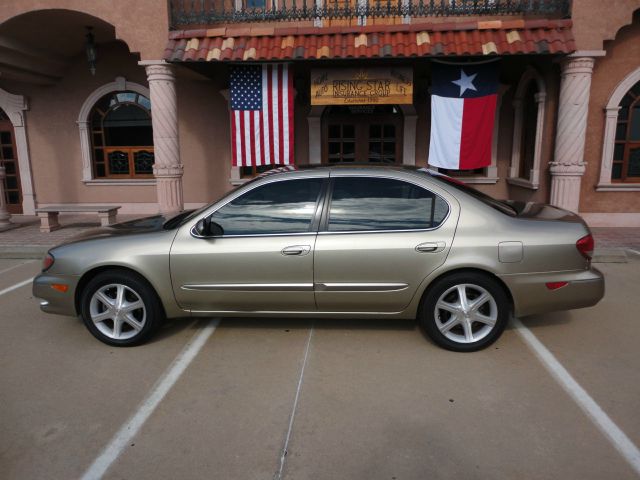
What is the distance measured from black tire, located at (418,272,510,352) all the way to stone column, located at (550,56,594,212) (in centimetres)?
506

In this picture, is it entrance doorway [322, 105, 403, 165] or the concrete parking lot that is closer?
the concrete parking lot

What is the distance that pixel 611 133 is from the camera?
29.5 ft

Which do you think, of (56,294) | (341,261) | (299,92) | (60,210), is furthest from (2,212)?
(341,261)

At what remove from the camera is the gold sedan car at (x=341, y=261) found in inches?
155

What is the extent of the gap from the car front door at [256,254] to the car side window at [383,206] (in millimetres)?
209

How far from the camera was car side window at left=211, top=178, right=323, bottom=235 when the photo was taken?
412cm

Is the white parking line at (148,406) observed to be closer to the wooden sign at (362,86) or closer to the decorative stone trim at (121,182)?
the wooden sign at (362,86)

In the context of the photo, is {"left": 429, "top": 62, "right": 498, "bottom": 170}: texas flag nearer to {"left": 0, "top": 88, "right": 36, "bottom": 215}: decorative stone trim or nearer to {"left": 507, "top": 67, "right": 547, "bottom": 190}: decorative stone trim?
{"left": 507, "top": 67, "right": 547, "bottom": 190}: decorative stone trim

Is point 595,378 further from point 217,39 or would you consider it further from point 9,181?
point 9,181

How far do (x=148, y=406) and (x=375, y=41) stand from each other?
21.9ft

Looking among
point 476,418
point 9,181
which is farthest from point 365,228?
point 9,181

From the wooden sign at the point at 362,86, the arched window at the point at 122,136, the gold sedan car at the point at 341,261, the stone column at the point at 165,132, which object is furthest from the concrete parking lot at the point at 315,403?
the arched window at the point at 122,136

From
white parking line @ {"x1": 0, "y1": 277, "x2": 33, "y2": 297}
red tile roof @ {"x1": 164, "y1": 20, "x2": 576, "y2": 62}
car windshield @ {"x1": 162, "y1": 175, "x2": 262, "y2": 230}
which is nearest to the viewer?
car windshield @ {"x1": 162, "y1": 175, "x2": 262, "y2": 230}

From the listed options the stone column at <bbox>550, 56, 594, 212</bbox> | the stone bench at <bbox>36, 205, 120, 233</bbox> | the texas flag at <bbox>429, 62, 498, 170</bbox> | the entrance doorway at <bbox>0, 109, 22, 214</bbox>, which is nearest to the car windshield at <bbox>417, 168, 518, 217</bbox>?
the texas flag at <bbox>429, 62, 498, 170</bbox>
